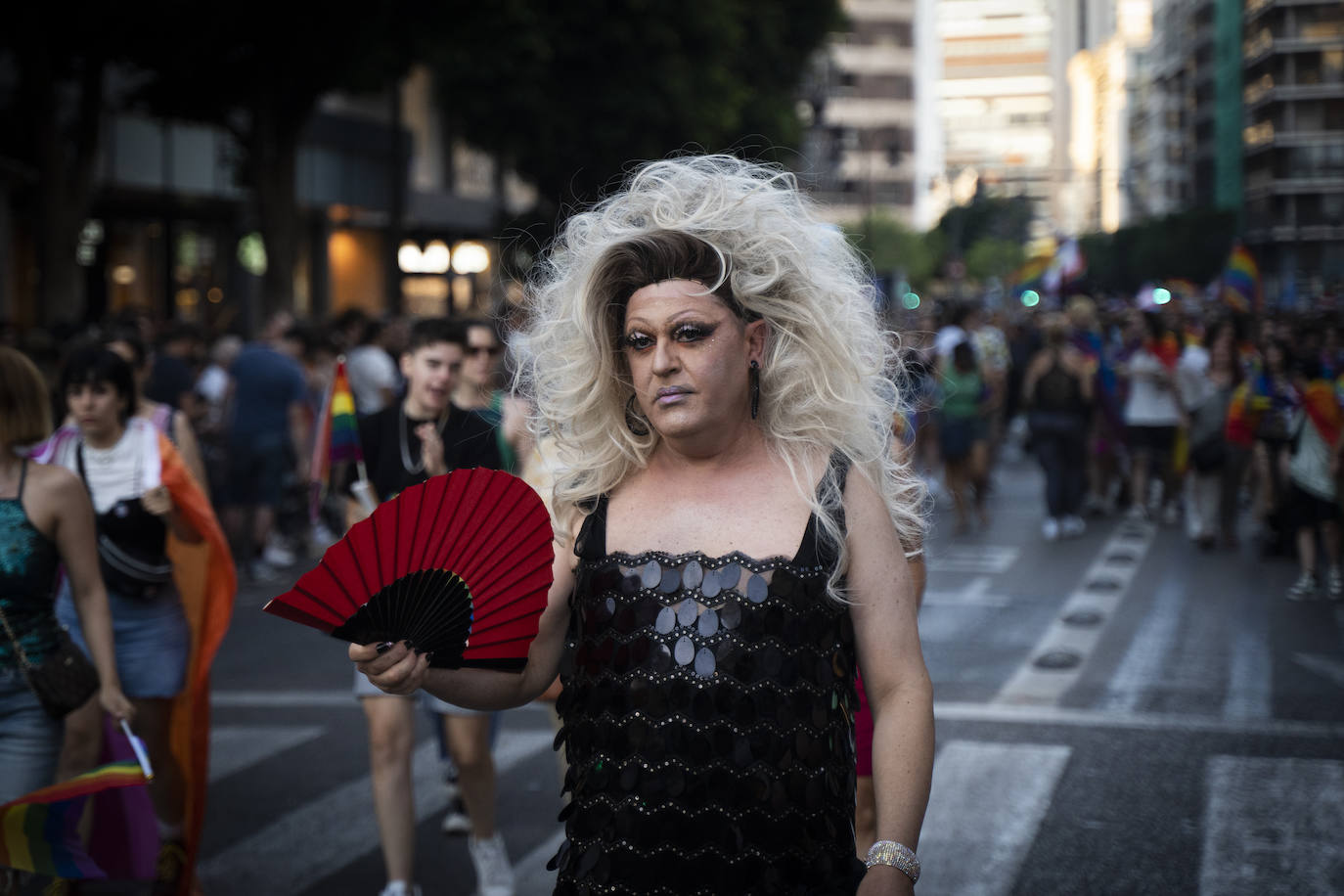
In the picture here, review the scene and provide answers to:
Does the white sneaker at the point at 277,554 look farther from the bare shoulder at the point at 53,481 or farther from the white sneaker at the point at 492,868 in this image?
Answer: the bare shoulder at the point at 53,481

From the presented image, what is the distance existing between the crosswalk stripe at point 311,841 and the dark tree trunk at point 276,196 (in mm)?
13636

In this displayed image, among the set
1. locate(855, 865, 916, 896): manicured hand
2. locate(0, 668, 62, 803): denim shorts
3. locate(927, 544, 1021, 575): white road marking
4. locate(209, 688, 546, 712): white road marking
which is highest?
locate(855, 865, 916, 896): manicured hand

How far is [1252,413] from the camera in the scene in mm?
13492

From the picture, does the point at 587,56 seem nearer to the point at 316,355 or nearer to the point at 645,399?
the point at 316,355

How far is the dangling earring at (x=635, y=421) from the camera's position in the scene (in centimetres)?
297

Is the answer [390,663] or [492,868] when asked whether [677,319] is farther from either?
Result: [492,868]

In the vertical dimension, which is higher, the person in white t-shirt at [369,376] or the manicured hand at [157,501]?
the person in white t-shirt at [369,376]

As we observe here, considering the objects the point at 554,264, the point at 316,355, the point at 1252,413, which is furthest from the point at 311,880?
the point at 1252,413

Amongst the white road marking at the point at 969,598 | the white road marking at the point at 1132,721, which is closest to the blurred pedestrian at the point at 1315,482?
the white road marking at the point at 969,598

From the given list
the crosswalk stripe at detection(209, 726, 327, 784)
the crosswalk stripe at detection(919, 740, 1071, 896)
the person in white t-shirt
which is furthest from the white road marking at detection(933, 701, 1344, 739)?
the person in white t-shirt

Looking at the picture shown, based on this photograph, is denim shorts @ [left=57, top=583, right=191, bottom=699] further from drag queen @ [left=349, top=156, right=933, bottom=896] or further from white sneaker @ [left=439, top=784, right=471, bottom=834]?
drag queen @ [left=349, top=156, right=933, bottom=896]

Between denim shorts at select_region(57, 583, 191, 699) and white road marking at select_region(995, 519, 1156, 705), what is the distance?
4292 mm

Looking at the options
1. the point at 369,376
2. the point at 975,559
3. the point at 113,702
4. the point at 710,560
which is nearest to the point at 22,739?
the point at 113,702

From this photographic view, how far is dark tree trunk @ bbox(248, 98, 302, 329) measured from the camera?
19.8 metres
